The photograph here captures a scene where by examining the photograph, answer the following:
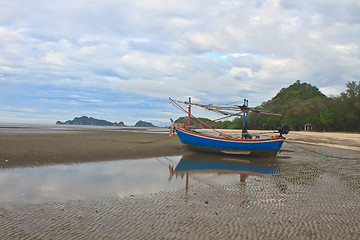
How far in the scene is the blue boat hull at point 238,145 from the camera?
16.4 meters

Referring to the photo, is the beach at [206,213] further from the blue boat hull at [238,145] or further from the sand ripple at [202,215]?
the blue boat hull at [238,145]

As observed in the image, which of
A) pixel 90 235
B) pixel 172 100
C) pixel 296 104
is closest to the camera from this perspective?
pixel 90 235

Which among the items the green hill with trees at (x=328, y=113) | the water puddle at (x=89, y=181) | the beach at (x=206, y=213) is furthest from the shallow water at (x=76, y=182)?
the green hill with trees at (x=328, y=113)

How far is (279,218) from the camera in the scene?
17.3 ft

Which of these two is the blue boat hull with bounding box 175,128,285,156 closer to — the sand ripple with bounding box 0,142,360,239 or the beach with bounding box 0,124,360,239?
the beach with bounding box 0,124,360,239

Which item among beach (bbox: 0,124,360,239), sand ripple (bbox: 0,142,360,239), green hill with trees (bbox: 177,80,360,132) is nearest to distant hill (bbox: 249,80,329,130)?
green hill with trees (bbox: 177,80,360,132)

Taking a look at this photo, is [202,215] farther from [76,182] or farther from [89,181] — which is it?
[76,182]

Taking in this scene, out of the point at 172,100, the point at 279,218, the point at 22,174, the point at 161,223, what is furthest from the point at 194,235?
the point at 172,100

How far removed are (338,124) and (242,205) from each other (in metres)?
55.7

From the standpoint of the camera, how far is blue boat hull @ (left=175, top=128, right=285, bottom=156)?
16.4 meters

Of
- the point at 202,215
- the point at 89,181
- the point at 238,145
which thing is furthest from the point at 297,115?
the point at 202,215

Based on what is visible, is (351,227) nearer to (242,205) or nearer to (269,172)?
(242,205)

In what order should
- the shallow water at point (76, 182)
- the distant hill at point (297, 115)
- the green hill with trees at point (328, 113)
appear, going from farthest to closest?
the distant hill at point (297, 115) < the green hill with trees at point (328, 113) < the shallow water at point (76, 182)

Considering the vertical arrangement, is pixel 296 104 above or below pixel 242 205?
above
